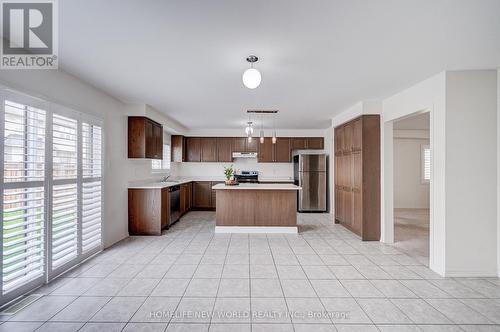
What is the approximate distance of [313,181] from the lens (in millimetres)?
6688

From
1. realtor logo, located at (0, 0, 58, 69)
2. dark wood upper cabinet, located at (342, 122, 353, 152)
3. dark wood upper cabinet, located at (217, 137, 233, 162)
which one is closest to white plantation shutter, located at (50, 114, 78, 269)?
realtor logo, located at (0, 0, 58, 69)

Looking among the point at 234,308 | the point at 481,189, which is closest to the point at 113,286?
the point at 234,308

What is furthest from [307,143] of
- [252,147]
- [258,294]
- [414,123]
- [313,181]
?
[258,294]

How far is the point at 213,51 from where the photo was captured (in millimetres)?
2359

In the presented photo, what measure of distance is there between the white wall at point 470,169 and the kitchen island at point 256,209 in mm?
2461

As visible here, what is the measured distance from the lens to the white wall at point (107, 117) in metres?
2.48

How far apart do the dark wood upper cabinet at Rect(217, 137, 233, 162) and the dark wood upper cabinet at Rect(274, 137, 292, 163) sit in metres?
1.41

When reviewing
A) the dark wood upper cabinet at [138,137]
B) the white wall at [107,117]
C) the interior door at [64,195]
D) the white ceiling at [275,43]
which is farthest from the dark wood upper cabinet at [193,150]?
the interior door at [64,195]

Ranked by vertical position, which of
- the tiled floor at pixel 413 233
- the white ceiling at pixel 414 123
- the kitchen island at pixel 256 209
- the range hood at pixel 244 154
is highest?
the white ceiling at pixel 414 123

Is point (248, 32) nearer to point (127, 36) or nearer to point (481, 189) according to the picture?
point (127, 36)

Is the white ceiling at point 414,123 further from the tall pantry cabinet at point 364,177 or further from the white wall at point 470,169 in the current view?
the white wall at point 470,169

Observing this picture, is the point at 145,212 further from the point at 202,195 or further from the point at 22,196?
the point at 202,195

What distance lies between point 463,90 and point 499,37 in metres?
0.86

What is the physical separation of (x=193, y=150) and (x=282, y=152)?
2.76 meters
